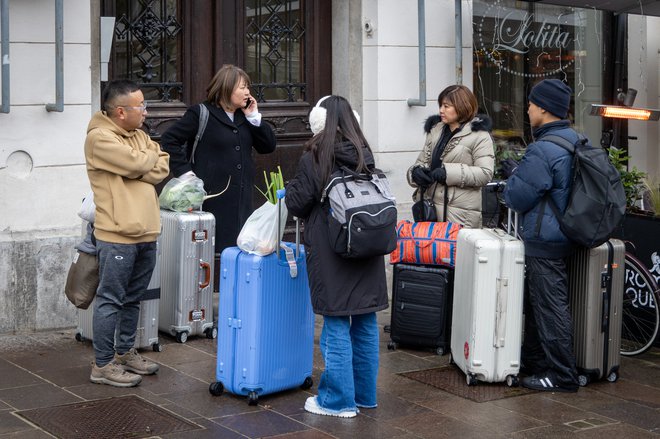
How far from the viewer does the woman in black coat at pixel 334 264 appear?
19.2 feet

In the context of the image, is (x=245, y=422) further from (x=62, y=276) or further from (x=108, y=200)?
(x=62, y=276)

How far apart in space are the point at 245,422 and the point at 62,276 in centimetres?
257

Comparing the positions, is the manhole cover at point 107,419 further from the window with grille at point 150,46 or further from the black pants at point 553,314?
the window with grille at point 150,46

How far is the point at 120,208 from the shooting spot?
6.29 meters

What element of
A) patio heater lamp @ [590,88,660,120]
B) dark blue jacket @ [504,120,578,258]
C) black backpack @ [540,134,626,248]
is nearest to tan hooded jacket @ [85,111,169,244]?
dark blue jacket @ [504,120,578,258]

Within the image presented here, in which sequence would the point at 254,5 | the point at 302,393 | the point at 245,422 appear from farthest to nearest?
1. the point at 254,5
2. the point at 302,393
3. the point at 245,422

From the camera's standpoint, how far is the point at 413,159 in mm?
9531

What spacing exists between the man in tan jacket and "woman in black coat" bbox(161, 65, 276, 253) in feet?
3.39

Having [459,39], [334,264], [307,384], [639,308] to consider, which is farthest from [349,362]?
[459,39]

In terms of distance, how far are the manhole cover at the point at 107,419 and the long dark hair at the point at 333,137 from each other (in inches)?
61.7

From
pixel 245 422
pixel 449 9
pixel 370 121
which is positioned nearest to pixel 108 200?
pixel 245 422

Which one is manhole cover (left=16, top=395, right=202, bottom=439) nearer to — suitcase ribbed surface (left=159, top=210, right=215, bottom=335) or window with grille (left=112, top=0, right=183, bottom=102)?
suitcase ribbed surface (left=159, top=210, right=215, bottom=335)

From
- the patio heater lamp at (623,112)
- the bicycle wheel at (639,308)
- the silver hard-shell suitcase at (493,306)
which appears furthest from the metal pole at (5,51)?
the bicycle wheel at (639,308)

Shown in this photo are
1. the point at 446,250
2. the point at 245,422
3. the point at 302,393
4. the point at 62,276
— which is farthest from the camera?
the point at 62,276
